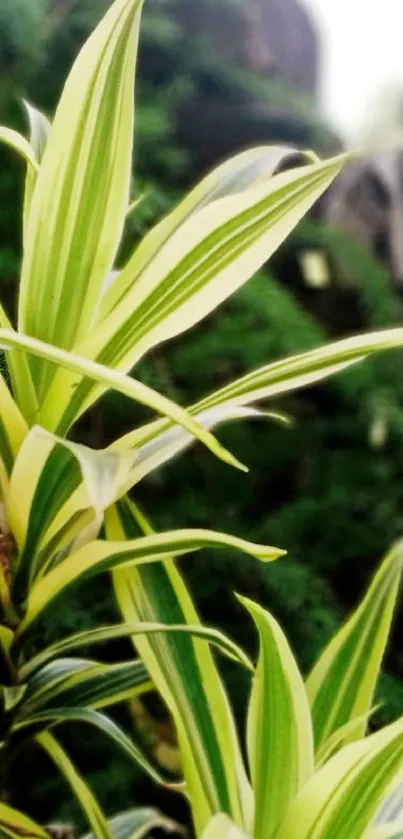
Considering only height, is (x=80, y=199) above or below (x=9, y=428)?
above

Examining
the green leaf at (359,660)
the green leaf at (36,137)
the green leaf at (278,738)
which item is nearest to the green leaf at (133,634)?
the green leaf at (278,738)

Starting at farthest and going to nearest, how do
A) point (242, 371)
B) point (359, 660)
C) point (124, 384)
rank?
1. point (242, 371)
2. point (359, 660)
3. point (124, 384)

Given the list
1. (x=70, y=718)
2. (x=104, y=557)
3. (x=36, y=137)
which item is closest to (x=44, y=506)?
(x=104, y=557)

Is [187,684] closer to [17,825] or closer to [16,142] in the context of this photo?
[17,825]

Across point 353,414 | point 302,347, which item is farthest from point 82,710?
point 353,414

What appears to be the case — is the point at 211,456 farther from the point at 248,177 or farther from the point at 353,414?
the point at 248,177
